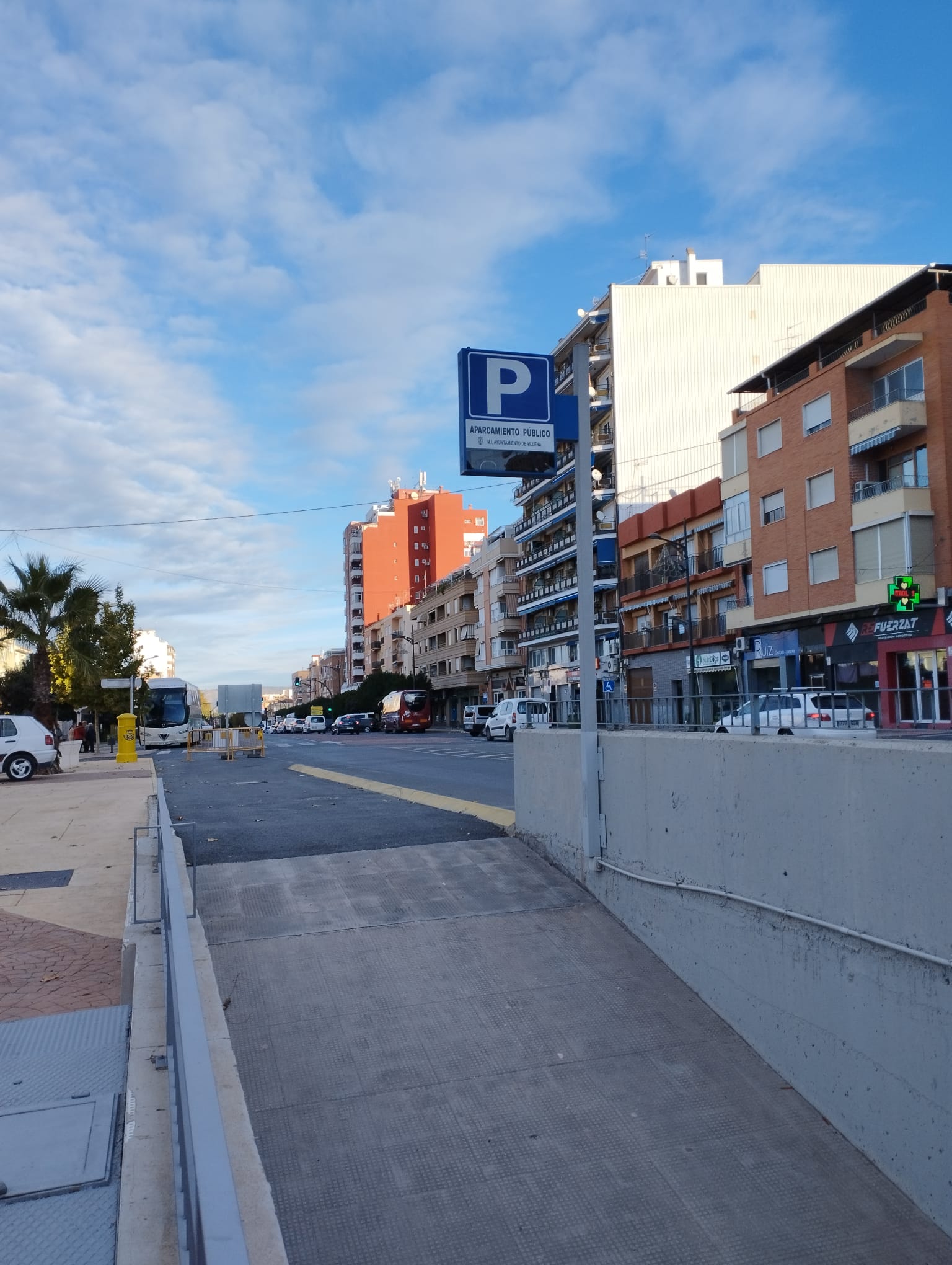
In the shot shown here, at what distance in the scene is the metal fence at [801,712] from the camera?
5602 millimetres

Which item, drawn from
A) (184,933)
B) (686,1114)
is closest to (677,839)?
(686,1114)

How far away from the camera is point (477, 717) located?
52.0 metres

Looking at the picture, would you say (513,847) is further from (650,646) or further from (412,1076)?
(650,646)

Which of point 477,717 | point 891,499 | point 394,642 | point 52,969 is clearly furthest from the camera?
point 394,642

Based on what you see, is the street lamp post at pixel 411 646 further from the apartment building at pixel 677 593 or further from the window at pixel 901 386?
the window at pixel 901 386

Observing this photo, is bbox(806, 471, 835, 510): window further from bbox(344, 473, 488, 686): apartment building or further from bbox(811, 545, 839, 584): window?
bbox(344, 473, 488, 686): apartment building

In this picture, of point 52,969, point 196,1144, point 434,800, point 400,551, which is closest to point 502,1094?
point 52,969

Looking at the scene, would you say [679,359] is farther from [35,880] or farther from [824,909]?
[824,909]

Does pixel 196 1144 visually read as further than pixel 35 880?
No

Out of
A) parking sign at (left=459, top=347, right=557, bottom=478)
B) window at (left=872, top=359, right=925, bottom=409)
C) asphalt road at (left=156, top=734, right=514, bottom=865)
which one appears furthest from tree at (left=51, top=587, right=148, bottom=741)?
parking sign at (left=459, top=347, right=557, bottom=478)

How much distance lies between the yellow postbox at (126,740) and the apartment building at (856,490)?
1862 cm

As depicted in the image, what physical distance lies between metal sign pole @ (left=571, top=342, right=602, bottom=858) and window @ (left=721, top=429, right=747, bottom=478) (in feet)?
116

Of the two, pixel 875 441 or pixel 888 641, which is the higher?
pixel 875 441

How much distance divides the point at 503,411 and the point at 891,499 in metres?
27.8
